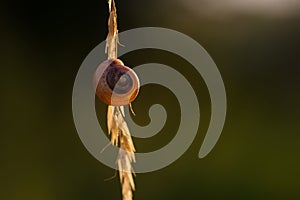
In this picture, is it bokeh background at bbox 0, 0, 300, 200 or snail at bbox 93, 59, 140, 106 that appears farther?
bokeh background at bbox 0, 0, 300, 200

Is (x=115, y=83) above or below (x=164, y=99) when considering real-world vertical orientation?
below

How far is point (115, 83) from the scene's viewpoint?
12.6 inches

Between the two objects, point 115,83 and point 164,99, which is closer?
point 115,83

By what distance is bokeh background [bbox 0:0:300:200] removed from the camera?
4.57ft

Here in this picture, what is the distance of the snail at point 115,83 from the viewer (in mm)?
310

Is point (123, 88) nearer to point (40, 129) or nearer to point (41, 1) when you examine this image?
point (40, 129)

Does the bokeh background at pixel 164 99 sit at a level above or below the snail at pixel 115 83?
above

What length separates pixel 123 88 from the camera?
32cm

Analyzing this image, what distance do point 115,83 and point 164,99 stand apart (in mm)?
1241

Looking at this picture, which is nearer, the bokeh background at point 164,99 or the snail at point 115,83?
the snail at point 115,83

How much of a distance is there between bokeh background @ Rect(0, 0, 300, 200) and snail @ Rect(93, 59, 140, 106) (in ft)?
3.45

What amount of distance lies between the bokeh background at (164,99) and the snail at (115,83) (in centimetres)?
105

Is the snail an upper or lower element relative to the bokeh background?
lower

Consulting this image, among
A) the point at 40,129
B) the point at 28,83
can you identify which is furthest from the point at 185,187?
the point at 28,83
